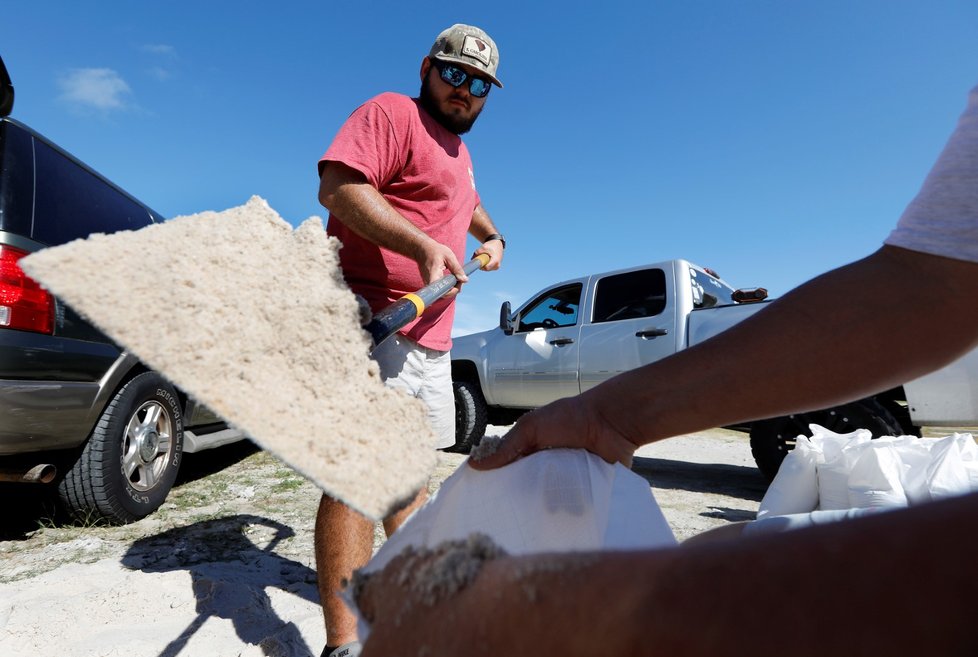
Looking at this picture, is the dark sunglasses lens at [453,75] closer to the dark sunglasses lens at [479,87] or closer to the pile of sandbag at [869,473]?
the dark sunglasses lens at [479,87]

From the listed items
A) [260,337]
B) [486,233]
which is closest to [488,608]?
[260,337]

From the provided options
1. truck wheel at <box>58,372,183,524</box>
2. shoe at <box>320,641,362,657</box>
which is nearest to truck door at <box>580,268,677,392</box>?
truck wheel at <box>58,372,183,524</box>

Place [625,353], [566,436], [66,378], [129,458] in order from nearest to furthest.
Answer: [566,436] < [66,378] < [129,458] < [625,353]

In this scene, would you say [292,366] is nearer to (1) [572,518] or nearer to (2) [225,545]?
(1) [572,518]

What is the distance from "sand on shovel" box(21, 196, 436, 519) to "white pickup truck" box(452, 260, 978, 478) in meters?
4.36

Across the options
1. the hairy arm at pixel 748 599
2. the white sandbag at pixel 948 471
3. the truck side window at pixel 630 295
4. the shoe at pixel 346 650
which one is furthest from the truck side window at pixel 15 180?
the truck side window at pixel 630 295

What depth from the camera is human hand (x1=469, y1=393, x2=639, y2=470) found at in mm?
993

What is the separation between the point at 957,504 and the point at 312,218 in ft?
3.30

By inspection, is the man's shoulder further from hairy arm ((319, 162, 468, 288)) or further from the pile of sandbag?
the pile of sandbag

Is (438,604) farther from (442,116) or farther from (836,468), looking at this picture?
(836,468)

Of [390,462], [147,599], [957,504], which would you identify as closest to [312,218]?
[390,462]

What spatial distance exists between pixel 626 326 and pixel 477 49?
158 inches

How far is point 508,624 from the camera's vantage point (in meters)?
0.48

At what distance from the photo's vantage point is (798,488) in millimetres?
2223
